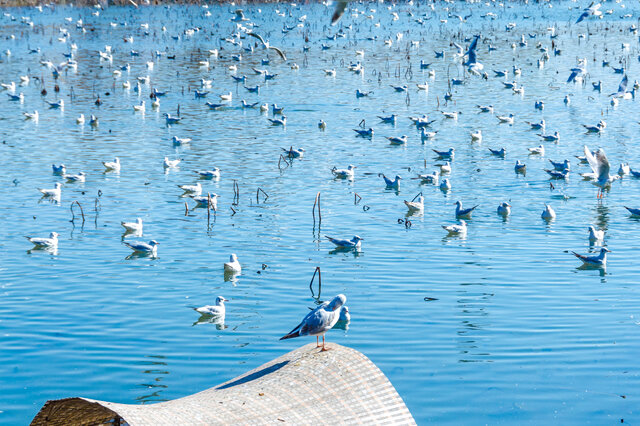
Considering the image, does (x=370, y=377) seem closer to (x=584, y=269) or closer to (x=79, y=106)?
(x=584, y=269)

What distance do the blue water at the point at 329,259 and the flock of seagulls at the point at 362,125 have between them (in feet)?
1.09

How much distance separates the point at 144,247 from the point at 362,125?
56.9ft

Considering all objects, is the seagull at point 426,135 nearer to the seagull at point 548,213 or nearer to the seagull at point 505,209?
the seagull at point 505,209

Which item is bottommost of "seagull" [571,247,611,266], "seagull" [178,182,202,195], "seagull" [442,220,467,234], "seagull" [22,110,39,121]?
"seagull" [571,247,611,266]

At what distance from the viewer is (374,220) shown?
20.8m

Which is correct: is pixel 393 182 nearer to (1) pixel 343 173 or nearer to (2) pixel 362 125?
(1) pixel 343 173

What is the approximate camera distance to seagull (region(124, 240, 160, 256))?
59.3 ft

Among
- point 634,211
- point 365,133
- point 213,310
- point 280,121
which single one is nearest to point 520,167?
point 634,211

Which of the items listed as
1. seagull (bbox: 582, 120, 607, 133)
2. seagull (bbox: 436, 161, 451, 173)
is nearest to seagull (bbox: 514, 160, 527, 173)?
seagull (bbox: 436, 161, 451, 173)

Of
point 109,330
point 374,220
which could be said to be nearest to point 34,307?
point 109,330

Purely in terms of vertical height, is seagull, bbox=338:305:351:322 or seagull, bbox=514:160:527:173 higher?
seagull, bbox=514:160:527:173

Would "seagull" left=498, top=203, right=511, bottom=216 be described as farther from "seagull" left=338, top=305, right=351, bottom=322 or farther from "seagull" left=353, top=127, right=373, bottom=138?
"seagull" left=353, top=127, right=373, bottom=138

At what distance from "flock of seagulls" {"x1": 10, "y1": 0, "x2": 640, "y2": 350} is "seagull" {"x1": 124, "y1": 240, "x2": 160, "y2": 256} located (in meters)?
0.02

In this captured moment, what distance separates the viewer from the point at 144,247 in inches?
711
